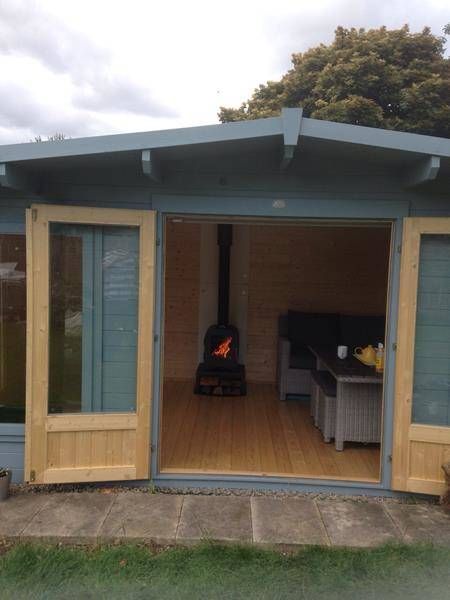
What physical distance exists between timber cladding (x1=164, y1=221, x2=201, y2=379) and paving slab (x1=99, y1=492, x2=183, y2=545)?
328 centimetres

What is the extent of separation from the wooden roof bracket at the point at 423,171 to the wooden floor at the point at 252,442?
2183mm

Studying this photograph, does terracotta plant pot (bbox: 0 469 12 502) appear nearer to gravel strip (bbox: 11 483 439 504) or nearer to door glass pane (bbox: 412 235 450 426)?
gravel strip (bbox: 11 483 439 504)

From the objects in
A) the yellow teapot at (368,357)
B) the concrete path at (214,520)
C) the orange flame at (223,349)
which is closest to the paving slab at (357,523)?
the concrete path at (214,520)

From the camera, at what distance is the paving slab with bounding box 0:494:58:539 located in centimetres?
309

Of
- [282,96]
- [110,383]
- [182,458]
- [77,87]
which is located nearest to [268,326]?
[182,458]

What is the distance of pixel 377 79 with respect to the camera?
507 inches

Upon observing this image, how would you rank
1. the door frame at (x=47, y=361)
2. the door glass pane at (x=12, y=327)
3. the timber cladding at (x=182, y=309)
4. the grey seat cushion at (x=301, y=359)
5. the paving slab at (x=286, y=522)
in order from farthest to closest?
1. the timber cladding at (x=182, y=309)
2. the grey seat cushion at (x=301, y=359)
3. the door glass pane at (x=12, y=327)
4. the door frame at (x=47, y=361)
5. the paving slab at (x=286, y=522)

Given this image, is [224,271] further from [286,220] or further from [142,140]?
[142,140]

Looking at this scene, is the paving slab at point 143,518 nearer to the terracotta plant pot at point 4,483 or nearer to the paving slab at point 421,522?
the terracotta plant pot at point 4,483

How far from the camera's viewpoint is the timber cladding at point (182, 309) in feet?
22.5

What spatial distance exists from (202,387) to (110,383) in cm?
263

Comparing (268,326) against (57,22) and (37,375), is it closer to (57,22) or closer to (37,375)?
(37,375)

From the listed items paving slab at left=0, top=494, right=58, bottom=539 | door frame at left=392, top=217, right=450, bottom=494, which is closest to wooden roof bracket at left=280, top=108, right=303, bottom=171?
door frame at left=392, top=217, right=450, bottom=494

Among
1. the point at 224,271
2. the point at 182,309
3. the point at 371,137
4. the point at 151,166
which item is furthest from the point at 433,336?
the point at 182,309
